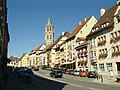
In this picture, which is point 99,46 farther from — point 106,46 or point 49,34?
point 49,34

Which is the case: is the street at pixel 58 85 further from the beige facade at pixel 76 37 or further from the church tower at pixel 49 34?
the church tower at pixel 49 34

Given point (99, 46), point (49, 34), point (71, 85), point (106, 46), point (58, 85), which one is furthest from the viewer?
point (49, 34)

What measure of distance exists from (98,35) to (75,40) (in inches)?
900

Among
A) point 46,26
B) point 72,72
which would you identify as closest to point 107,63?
point 72,72

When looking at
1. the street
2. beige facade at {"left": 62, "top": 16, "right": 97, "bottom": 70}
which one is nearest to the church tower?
beige facade at {"left": 62, "top": 16, "right": 97, "bottom": 70}

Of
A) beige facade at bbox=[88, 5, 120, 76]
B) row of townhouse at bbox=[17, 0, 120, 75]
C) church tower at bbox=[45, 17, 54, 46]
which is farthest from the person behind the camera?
church tower at bbox=[45, 17, 54, 46]

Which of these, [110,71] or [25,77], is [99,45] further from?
[25,77]

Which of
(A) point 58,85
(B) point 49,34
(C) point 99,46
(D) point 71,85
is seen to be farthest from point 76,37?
(B) point 49,34

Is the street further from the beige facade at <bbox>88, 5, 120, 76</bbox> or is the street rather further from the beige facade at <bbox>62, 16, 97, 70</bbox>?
the beige facade at <bbox>62, 16, 97, 70</bbox>

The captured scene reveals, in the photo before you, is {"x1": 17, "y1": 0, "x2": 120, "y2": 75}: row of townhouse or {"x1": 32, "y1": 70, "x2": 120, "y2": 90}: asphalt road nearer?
{"x1": 32, "y1": 70, "x2": 120, "y2": 90}: asphalt road

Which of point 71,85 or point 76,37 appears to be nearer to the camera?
point 71,85

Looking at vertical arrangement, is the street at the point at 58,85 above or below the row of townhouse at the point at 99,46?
below

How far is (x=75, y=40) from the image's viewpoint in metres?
83.9

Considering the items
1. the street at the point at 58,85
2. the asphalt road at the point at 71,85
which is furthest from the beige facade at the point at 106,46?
the street at the point at 58,85
